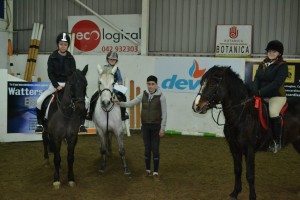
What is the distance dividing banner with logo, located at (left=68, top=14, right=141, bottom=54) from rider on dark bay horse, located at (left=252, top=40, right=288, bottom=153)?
24.3 ft

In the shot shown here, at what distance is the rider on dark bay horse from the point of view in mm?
4953

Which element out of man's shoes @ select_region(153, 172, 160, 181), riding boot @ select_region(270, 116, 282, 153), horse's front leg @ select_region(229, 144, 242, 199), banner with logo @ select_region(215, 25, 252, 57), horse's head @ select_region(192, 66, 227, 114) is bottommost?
man's shoes @ select_region(153, 172, 160, 181)

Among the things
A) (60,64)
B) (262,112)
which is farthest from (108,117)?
(262,112)

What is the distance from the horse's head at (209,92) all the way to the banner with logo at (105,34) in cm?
763

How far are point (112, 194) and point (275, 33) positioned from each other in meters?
8.03

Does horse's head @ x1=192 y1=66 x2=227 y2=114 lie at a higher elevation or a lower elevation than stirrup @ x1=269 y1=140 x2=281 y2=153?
higher

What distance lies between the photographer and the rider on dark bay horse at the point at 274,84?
16.3 ft

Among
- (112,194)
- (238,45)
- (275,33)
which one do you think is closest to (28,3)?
(238,45)

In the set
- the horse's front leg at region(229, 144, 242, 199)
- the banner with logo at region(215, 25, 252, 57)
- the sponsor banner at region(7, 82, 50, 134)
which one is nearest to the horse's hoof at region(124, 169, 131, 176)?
the horse's front leg at region(229, 144, 242, 199)

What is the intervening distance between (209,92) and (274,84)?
98 centimetres

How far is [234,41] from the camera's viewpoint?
11.4m

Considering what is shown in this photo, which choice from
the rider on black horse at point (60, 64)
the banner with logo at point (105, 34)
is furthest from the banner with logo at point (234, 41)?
the rider on black horse at point (60, 64)

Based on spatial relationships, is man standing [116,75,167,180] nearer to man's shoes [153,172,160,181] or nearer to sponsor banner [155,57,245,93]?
man's shoes [153,172,160,181]

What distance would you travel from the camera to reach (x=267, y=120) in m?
5.04
